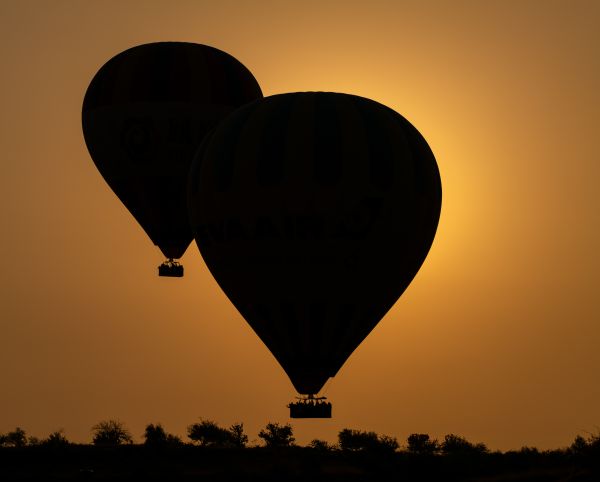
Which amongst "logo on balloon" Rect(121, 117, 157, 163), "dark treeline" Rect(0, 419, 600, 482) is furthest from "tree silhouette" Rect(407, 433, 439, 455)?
"logo on balloon" Rect(121, 117, 157, 163)

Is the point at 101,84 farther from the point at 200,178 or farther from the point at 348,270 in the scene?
the point at 348,270

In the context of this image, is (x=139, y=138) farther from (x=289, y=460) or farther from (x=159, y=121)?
(x=289, y=460)

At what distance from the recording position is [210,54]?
7419 cm

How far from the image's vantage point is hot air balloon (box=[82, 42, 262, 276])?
7225 cm

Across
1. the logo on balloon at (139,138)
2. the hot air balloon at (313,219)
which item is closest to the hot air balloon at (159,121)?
the logo on balloon at (139,138)

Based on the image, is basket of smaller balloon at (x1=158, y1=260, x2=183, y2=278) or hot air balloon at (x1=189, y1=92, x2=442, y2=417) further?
basket of smaller balloon at (x1=158, y1=260, x2=183, y2=278)

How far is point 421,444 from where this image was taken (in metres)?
73.5

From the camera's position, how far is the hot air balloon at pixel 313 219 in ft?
194

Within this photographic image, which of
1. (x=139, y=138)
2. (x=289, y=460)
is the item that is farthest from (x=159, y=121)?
(x=289, y=460)

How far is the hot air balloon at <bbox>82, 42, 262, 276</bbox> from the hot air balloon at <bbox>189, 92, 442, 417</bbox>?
1076cm

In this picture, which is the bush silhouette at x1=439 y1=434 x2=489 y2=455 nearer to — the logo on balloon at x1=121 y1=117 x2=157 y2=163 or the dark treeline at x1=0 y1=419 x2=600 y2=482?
the dark treeline at x1=0 y1=419 x2=600 y2=482

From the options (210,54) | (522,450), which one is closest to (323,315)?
(522,450)

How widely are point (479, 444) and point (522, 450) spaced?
3.90 metres

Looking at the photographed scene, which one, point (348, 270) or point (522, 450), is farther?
point (522, 450)
